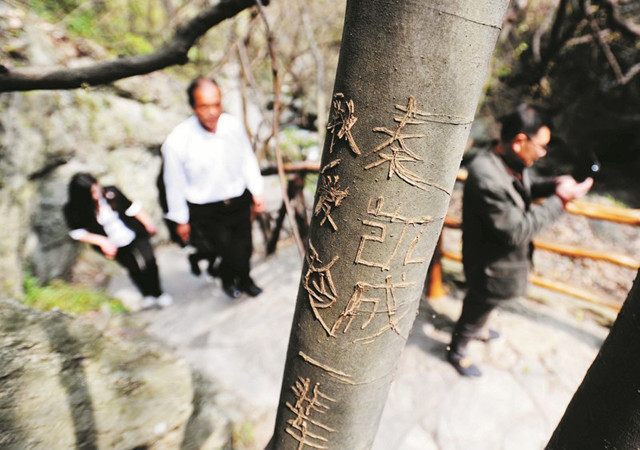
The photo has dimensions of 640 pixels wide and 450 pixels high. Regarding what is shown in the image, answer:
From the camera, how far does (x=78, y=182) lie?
282 centimetres

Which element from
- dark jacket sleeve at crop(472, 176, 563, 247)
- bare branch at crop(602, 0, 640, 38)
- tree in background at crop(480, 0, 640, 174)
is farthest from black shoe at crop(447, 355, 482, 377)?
tree in background at crop(480, 0, 640, 174)

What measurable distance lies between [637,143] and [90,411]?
440 inches

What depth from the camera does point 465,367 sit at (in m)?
2.74

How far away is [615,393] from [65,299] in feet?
14.1

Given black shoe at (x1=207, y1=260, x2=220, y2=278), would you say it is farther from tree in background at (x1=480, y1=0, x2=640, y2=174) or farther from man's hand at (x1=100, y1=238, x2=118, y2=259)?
tree in background at (x1=480, y1=0, x2=640, y2=174)

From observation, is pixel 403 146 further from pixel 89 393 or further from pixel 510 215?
pixel 89 393

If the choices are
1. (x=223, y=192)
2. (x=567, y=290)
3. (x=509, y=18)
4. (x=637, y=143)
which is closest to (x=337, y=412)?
(x=223, y=192)

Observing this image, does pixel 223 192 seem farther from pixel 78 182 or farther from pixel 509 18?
pixel 509 18

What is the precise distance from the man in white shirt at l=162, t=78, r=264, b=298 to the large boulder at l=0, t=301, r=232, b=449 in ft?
3.73

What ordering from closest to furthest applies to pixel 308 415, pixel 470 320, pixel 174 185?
pixel 308 415, pixel 470 320, pixel 174 185

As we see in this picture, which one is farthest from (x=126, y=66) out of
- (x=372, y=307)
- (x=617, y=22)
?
(x=617, y=22)

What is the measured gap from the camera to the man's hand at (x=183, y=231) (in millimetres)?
2934

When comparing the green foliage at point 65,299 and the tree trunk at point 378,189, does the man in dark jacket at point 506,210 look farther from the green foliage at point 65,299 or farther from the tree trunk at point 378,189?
the green foliage at point 65,299

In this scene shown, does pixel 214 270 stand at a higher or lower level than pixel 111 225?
lower
